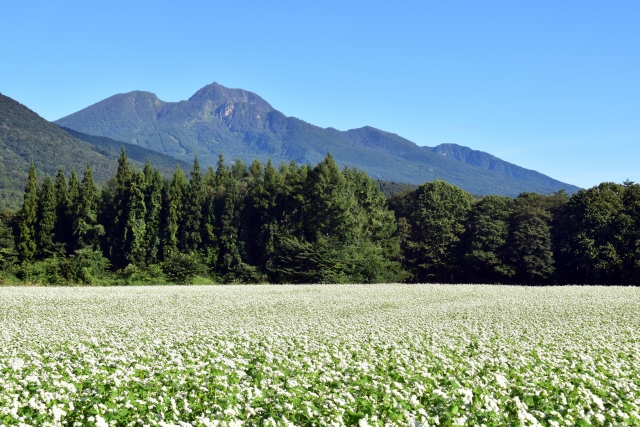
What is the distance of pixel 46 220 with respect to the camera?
59000 mm

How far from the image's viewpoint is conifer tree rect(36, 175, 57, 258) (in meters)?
58.0

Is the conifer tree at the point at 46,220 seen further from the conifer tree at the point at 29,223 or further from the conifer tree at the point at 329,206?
the conifer tree at the point at 329,206

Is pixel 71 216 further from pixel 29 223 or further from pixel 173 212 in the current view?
pixel 173 212

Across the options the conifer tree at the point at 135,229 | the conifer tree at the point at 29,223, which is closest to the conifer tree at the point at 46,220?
the conifer tree at the point at 29,223

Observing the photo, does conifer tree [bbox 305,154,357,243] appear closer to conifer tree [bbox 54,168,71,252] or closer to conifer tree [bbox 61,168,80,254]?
conifer tree [bbox 61,168,80,254]

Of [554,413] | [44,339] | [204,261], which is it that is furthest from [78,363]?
[204,261]

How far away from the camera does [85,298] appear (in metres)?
30.4

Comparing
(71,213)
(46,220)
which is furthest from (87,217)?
(46,220)

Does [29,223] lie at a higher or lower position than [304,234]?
lower

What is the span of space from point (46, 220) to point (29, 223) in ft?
5.37

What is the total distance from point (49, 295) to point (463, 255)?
4164cm

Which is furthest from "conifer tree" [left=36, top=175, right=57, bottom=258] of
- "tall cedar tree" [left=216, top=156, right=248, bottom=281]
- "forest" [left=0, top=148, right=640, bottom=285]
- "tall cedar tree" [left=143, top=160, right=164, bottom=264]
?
"tall cedar tree" [left=216, top=156, right=248, bottom=281]

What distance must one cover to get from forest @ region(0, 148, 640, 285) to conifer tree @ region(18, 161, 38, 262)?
0.41 ft

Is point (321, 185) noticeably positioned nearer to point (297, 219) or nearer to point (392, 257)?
point (297, 219)
